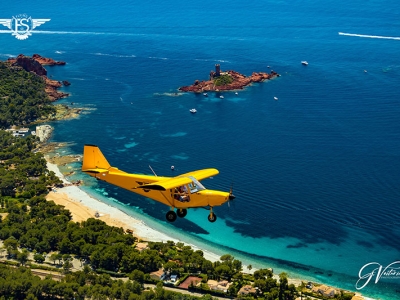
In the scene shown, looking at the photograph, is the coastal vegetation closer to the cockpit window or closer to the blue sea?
the blue sea

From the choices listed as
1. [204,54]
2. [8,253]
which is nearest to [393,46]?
[204,54]

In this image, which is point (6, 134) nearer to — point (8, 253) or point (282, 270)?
point (8, 253)

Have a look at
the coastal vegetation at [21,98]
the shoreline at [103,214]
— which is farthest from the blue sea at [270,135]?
the coastal vegetation at [21,98]

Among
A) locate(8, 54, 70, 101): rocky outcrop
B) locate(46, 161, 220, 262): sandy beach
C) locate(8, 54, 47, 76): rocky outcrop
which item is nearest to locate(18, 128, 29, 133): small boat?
locate(8, 54, 70, 101): rocky outcrop

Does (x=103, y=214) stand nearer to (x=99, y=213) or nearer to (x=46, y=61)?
(x=99, y=213)

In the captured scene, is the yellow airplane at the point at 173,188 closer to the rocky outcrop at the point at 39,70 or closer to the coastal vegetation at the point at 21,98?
the coastal vegetation at the point at 21,98

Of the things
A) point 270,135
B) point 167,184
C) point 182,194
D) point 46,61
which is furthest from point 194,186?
point 46,61
